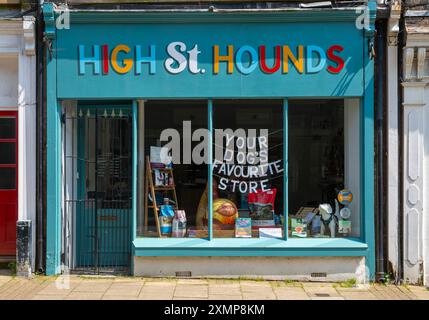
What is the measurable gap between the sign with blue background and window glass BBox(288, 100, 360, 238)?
437 millimetres

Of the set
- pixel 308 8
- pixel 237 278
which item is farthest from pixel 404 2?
pixel 237 278

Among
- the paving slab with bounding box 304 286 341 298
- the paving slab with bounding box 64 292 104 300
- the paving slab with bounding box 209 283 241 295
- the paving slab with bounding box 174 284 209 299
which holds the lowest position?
the paving slab with bounding box 304 286 341 298

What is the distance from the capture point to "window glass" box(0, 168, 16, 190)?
338 inches

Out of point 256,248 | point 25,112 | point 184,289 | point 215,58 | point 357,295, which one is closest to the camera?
point 357,295

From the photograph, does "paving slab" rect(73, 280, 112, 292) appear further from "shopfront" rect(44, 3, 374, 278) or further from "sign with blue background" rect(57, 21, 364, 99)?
"sign with blue background" rect(57, 21, 364, 99)

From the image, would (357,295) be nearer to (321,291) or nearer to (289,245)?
(321,291)

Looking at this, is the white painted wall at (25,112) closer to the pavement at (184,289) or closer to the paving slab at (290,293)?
the pavement at (184,289)

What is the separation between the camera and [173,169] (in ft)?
28.0

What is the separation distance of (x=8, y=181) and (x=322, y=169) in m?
5.19

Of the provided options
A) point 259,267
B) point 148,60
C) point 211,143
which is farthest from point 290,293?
point 148,60

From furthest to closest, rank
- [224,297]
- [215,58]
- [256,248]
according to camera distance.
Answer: [215,58] → [256,248] → [224,297]

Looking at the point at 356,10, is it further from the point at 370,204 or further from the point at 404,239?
the point at 404,239

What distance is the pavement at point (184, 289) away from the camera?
7.05 meters

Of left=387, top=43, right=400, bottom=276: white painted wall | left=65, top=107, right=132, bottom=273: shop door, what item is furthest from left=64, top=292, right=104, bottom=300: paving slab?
left=387, top=43, right=400, bottom=276: white painted wall
